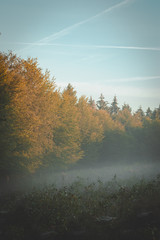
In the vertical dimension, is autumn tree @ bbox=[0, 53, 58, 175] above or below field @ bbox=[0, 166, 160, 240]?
above

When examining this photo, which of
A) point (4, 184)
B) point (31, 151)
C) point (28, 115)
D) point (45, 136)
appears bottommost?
point (4, 184)

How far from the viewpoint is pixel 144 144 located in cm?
5412

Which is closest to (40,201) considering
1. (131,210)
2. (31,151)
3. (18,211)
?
(18,211)

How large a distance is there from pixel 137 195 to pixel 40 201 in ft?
16.1

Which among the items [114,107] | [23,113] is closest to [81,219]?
[23,113]

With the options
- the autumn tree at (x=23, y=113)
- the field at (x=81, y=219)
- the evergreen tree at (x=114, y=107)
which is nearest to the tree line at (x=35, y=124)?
the autumn tree at (x=23, y=113)

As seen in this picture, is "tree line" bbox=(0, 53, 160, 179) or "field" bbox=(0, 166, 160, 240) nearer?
"field" bbox=(0, 166, 160, 240)

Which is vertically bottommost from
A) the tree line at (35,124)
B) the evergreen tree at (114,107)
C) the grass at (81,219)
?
the grass at (81,219)

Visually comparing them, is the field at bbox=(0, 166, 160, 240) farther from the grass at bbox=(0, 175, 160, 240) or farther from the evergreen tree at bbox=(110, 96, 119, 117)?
the evergreen tree at bbox=(110, 96, 119, 117)

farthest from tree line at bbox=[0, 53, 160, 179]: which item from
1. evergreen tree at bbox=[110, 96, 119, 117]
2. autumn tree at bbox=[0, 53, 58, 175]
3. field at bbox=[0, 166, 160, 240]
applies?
evergreen tree at bbox=[110, 96, 119, 117]

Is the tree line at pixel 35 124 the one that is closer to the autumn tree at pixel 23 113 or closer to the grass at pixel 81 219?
the autumn tree at pixel 23 113

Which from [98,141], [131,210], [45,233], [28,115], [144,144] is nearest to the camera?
[45,233]

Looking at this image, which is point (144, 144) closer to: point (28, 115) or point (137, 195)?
point (28, 115)

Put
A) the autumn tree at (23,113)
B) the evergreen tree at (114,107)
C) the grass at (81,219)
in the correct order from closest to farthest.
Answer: the grass at (81,219) < the autumn tree at (23,113) < the evergreen tree at (114,107)
